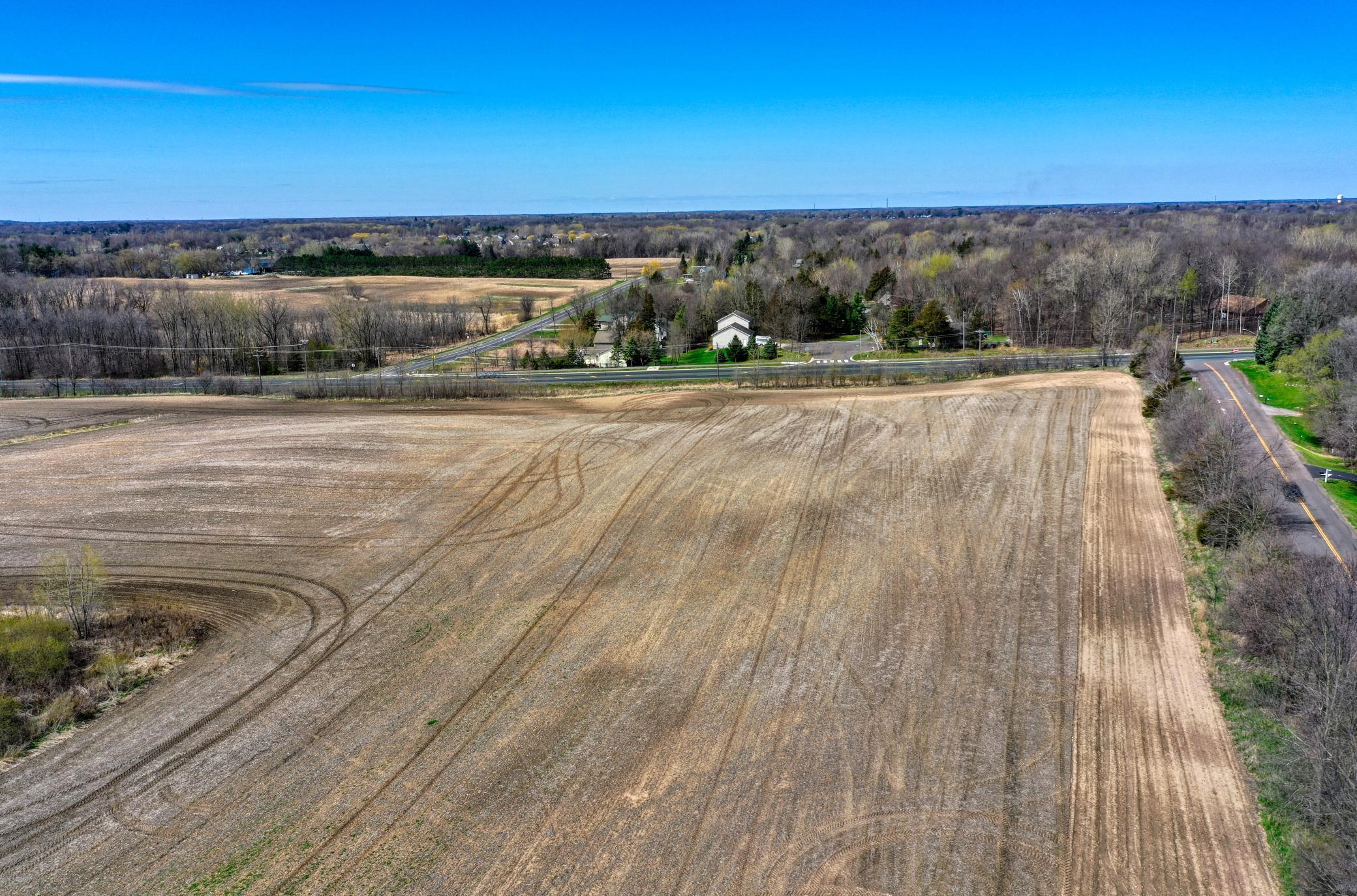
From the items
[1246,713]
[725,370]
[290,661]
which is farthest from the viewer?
[725,370]

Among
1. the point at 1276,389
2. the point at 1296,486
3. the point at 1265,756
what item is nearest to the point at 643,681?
the point at 1265,756

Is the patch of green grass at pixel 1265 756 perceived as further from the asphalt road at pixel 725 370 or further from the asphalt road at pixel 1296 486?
the asphalt road at pixel 725 370

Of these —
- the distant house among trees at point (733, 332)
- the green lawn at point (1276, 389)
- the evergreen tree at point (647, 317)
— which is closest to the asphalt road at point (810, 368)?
the distant house among trees at point (733, 332)

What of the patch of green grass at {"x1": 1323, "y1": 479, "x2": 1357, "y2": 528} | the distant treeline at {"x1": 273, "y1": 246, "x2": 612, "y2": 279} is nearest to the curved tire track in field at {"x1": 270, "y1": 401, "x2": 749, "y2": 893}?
the patch of green grass at {"x1": 1323, "y1": 479, "x2": 1357, "y2": 528}

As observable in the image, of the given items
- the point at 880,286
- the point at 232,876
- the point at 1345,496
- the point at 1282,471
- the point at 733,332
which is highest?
the point at 880,286

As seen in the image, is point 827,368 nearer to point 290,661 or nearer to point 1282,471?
point 1282,471

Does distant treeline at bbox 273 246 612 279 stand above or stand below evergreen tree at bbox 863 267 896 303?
above

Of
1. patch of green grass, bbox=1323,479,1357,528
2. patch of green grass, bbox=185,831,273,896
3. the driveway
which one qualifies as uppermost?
the driveway

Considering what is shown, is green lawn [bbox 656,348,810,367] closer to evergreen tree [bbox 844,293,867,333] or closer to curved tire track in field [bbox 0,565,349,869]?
evergreen tree [bbox 844,293,867,333]
